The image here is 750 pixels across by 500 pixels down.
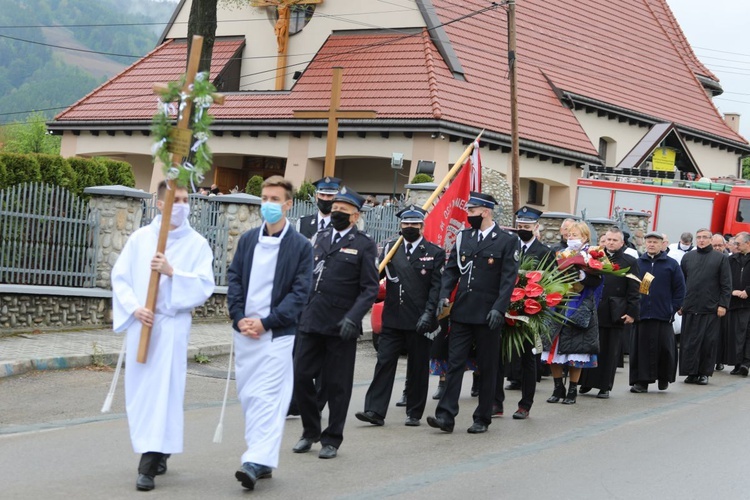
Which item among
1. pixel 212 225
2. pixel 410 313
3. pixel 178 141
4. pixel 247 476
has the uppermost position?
pixel 178 141

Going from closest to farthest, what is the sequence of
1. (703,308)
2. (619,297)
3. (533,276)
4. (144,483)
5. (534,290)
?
(144,483)
(534,290)
(533,276)
(619,297)
(703,308)

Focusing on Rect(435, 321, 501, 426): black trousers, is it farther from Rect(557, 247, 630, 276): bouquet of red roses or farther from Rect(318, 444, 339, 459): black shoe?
Rect(557, 247, 630, 276): bouquet of red roses

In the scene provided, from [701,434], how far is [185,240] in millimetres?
5462

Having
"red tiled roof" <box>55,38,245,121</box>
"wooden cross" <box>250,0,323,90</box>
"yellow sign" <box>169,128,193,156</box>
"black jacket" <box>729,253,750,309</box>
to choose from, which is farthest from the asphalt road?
"red tiled roof" <box>55,38,245,121</box>

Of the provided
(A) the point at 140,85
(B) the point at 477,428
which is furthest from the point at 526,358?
(A) the point at 140,85

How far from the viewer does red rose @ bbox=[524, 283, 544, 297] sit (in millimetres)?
11125

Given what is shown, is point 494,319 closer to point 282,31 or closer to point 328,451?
point 328,451

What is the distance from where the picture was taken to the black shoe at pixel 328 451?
852 centimetres

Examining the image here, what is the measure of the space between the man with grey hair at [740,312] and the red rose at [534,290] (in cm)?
608

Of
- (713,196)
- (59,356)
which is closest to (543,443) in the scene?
(59,356)

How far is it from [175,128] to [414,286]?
3.62m

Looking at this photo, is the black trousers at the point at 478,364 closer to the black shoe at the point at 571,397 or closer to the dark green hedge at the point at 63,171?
the black shoe at the point at 571,397

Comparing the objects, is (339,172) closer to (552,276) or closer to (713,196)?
(713,196)

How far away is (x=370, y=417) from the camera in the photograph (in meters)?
10.2
